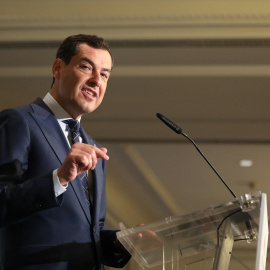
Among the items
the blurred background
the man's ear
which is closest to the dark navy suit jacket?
the man's ear

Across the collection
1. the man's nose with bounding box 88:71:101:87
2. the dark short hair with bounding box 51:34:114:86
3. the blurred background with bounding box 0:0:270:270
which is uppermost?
Answer: the dark short hair with bounding box 51:34:114:86

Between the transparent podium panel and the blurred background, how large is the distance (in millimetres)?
3570

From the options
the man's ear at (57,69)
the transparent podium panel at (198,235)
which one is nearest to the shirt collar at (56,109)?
the man's ear at (57,69)

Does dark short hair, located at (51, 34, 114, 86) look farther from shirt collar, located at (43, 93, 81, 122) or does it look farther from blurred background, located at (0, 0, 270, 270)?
blurred background, located at (0, 0, 270, 270)

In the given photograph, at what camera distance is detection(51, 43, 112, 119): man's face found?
208 cm

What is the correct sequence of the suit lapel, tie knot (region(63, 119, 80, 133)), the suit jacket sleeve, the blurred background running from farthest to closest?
the blurred background → tie knot (region(63, 119, 80, 133)) → the suit lapel → the suit jacket sleeve

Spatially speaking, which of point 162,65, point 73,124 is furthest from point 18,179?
point 162,65

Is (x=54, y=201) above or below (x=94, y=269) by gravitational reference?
above

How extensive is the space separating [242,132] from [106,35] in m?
1.88

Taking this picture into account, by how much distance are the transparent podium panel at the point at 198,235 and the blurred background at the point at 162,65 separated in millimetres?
3570

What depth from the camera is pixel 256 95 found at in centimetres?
592

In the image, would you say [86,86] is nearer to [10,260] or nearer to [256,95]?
[10,260]

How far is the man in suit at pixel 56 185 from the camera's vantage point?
172 cm

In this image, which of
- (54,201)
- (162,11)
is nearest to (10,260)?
(54,201)
